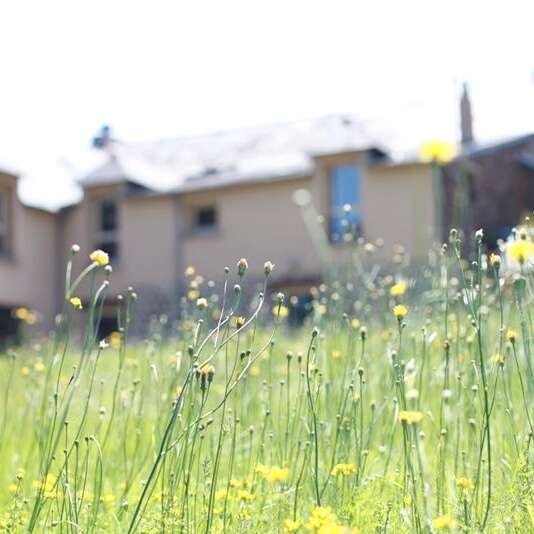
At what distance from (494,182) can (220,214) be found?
5044mm

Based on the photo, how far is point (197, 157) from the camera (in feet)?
67.7

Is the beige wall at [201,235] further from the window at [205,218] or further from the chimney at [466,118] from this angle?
the chimney at [466,118]

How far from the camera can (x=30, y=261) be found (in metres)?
18.5

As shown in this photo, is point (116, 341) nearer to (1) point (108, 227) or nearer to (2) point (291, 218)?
(2) point (291, 218)

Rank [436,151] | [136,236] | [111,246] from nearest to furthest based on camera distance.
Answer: [436,151] → [136,236] → [111,246]

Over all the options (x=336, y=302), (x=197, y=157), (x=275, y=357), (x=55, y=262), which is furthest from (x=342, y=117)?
(x=336, y=302)

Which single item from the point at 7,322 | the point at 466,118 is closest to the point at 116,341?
the point at 7,322

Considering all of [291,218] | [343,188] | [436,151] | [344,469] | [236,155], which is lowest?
[344,469]

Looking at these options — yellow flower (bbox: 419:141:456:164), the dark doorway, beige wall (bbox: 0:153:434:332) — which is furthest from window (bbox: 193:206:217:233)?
yellow flower (bbox: 419:141:456:164)

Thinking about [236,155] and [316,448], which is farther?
[236,155]

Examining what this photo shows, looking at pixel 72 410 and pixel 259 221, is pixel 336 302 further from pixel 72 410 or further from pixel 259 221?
pixel 259 221

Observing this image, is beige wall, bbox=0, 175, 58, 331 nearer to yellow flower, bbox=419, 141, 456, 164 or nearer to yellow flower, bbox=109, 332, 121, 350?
yellow flower, bbox=109, 332, 121, 350

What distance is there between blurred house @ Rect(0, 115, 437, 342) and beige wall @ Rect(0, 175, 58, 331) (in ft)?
0.06

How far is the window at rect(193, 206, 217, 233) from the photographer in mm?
18938
